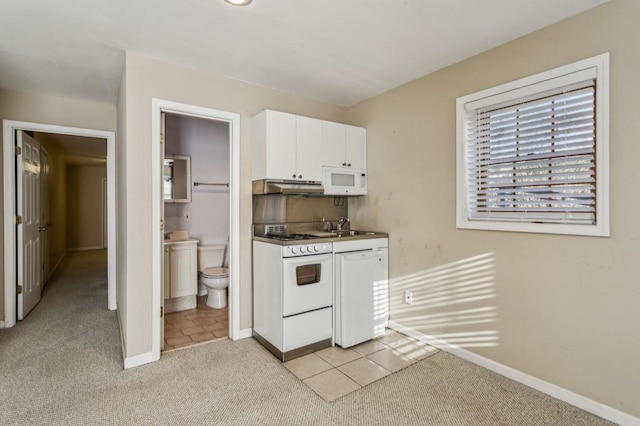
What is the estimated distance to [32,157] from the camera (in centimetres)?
392

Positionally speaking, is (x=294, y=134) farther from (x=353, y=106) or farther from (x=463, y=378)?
(x=463, y=378)

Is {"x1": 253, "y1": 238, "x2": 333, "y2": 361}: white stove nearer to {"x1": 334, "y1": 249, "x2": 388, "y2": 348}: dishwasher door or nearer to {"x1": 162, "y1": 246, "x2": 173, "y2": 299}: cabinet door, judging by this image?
{"x1": 334, "y1": 249, "x2": 388, "y2": 348}: dishwasher door

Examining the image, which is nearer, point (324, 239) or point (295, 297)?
point (295, 297)

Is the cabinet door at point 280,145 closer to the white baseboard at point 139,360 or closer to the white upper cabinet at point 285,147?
A: the white upper cabinet at point 285,147

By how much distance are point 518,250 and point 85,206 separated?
10.7 meters

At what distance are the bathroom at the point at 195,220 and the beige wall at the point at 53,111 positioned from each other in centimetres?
69

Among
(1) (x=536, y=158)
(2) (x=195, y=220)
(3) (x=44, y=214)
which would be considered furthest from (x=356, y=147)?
(3) (x=44, y=214)

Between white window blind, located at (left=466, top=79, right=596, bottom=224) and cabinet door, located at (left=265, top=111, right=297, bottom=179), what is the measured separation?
5.16 feet

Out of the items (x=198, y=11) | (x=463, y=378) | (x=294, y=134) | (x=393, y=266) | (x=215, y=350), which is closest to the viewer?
(x=198, y=11)

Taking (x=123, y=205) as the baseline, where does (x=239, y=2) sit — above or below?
above

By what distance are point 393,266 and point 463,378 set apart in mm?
1195

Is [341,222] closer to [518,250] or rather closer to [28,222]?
[518,250]

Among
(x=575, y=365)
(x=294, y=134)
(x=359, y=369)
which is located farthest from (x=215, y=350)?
(x=575, y=365)

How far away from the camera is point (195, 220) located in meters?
4.42
